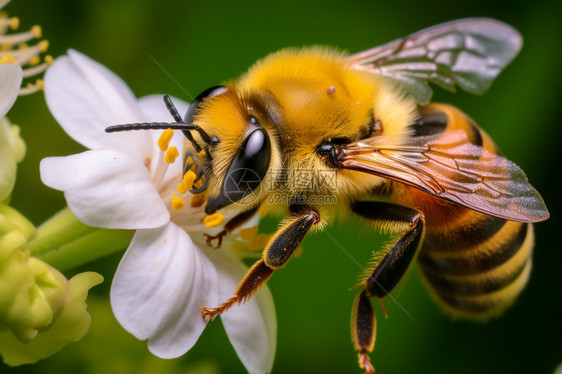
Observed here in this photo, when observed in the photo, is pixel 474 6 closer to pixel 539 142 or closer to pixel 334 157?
pixel 539 142

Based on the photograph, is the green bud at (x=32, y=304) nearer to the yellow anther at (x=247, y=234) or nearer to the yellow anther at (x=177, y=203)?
the yellow anther at (x=177, y=203)

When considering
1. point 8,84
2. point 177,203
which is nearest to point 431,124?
point 177,203

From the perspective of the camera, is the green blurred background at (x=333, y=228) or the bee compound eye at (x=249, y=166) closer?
the bee compound eye at (x=249, y=166)

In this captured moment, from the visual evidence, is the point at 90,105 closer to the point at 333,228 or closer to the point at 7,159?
the point at 7,159

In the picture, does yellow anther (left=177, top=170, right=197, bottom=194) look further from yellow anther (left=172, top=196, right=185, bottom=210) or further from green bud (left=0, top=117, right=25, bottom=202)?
green bud (left=0, top=117, right=25, bottom=202)

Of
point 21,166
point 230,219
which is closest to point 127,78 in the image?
point 21,166

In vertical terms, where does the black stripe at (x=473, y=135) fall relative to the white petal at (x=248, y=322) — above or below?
above

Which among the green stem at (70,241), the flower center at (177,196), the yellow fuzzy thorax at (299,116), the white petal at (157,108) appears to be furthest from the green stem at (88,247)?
the white petal at (157,108)
